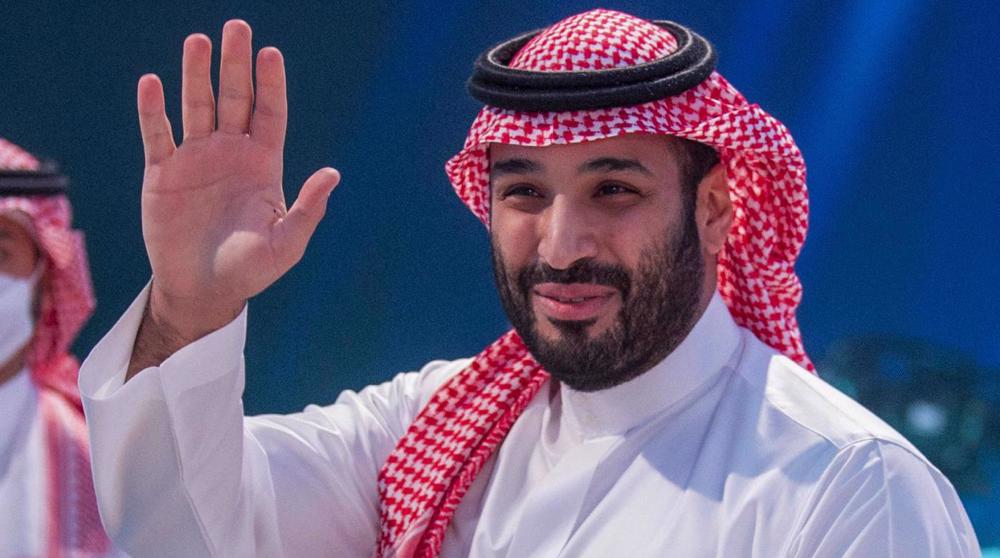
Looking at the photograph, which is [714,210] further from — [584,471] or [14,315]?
[14,315]

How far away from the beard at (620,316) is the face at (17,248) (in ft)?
7.14

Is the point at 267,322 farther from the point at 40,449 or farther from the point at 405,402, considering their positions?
the point at 405,402

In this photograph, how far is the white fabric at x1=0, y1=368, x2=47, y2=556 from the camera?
Answer: 3.62 metres

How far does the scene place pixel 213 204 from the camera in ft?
6.89

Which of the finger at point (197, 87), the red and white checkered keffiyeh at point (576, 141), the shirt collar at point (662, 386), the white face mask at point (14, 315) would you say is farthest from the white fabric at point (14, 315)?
the shirt collar at point (662, 386)

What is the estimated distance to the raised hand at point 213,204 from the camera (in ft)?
6.73

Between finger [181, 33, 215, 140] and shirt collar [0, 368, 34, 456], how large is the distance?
1.96 meters

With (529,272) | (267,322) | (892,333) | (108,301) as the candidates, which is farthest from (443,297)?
(529,272)

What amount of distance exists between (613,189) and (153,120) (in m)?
0.76

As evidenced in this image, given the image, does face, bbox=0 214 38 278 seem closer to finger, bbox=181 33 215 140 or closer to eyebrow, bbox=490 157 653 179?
finger, bbox=181 33 215 140

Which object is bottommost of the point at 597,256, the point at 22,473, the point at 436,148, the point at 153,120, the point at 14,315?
the point at 22,473

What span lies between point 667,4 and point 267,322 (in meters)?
1.61

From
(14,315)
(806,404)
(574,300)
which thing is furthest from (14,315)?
(806,404)

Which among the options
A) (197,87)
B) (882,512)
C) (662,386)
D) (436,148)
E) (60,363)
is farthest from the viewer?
(436,148)
